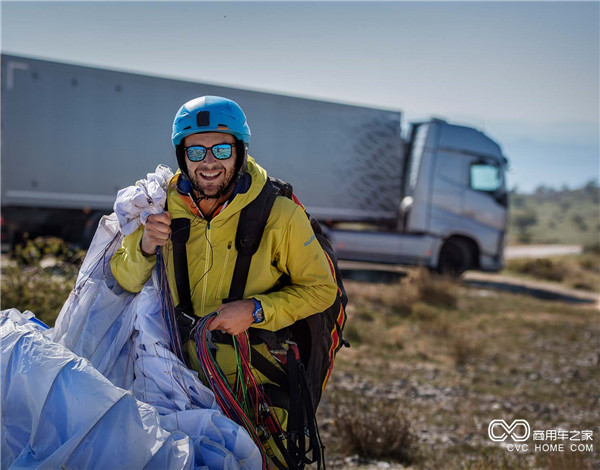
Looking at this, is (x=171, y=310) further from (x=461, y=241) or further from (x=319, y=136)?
(x=461, y=241)

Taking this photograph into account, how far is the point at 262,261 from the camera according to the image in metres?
2.72

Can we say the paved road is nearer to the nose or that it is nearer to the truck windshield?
the truck windshield

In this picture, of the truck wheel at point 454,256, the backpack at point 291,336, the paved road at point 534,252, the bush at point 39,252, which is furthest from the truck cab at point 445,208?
the paved road at point 534,252

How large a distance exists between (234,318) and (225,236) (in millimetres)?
381

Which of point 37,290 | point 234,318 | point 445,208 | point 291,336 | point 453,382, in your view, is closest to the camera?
point 234,318

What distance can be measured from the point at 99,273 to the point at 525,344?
24.5 feet

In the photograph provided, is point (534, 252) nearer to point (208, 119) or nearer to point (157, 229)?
point (208, 119)

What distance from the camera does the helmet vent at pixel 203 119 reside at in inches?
105

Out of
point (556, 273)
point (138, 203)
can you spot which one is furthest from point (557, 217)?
Result: point (138, 203)

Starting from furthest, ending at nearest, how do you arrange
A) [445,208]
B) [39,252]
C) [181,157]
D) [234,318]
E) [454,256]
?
[454,256], [445,208], [39,252], [181,157], [234,318]

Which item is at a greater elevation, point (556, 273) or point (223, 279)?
point (223, 279)

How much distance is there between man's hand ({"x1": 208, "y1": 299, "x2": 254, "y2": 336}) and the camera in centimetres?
258

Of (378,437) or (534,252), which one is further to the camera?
(534,252)

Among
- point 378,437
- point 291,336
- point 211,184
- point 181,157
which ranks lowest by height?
point 378,437
